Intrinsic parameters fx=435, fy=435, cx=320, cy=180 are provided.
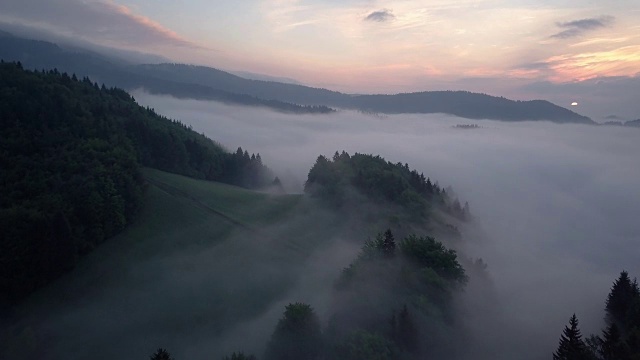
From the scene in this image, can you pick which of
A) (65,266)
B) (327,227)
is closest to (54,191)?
(65,266)

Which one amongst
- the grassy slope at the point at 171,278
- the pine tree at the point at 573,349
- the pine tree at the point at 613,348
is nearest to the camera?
the pine tree at the point at 613,348

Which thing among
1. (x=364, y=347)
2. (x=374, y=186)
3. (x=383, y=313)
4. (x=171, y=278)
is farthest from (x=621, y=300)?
(x=171, y=278)

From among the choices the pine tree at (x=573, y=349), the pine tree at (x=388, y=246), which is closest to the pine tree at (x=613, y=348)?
the pine tree at (x=573, y=349)

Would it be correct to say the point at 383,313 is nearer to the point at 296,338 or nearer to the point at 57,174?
the point at 296,338

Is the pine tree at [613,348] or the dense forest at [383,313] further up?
the pine tree at [613,348]

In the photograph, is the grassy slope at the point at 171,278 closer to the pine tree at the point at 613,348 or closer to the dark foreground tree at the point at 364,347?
the dark foreground tree at the point at 364,347

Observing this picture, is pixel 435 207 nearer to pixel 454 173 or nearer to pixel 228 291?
pixel 228 291
